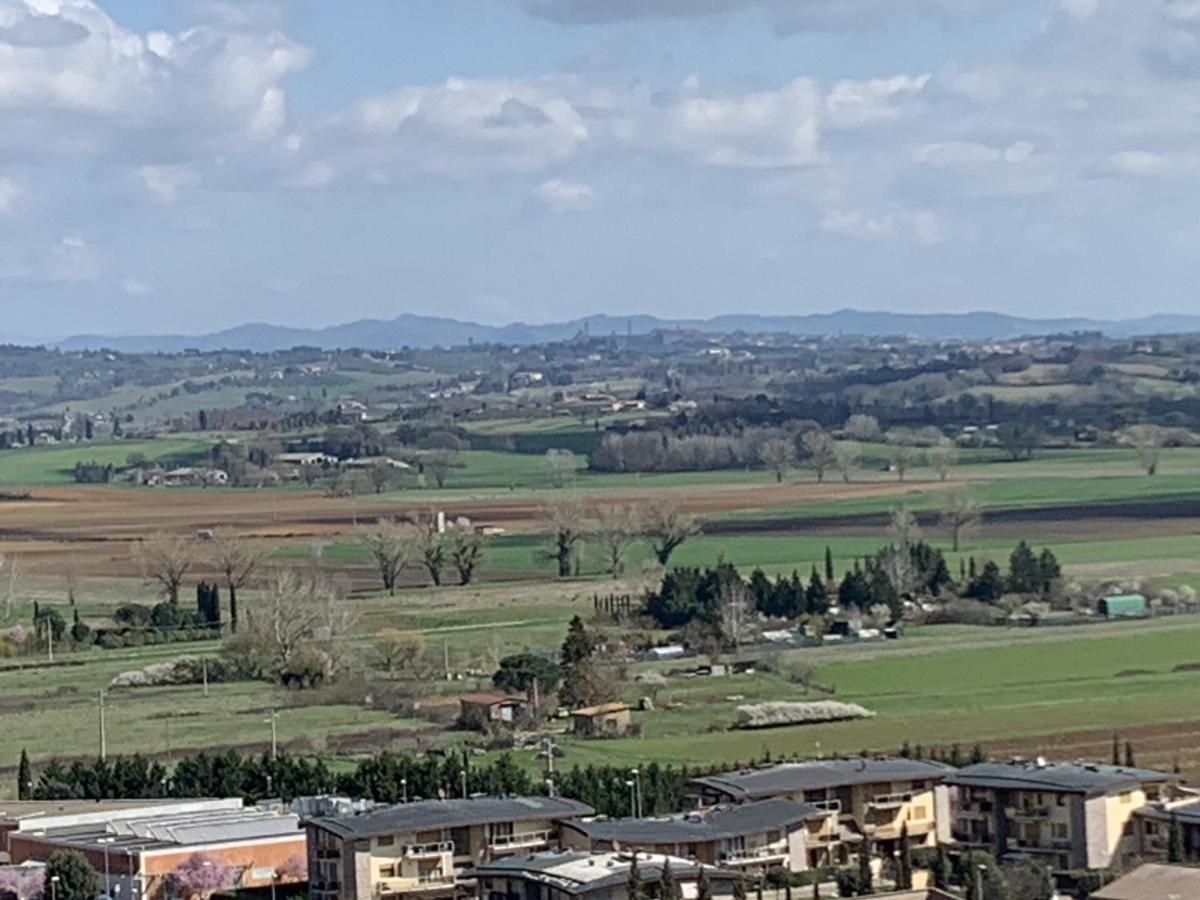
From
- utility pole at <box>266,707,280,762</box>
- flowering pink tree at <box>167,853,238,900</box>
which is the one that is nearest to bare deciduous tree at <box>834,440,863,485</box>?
utility pole at <box>266,707,280,762</box>

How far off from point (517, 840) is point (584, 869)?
3.42 m

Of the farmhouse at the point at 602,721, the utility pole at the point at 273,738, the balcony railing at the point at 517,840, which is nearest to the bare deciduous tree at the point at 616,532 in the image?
the utility pole at the point at 273,738

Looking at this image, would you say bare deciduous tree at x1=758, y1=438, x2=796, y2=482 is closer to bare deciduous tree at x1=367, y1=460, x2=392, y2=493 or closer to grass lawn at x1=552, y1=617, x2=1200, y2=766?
bare deciduous tree at x1=367, y1=460, x2=392, y2=493

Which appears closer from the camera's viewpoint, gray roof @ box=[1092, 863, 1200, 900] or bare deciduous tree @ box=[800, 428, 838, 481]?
gray roof @ box=[1092, 863, 1200, 900]

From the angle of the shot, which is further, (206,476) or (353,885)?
(206,476)

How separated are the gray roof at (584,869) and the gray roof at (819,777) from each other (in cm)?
396

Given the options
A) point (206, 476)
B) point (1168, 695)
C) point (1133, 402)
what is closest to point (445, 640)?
point (1168, 695)

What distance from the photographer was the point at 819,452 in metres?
114

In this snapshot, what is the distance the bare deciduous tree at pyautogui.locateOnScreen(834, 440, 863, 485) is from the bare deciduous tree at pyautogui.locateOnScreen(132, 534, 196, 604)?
32.9m

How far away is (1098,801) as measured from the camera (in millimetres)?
35312

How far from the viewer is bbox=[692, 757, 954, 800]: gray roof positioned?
3656 centimetres

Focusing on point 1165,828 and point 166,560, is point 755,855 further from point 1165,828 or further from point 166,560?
point 166,560

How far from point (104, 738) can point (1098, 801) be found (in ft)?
65.8

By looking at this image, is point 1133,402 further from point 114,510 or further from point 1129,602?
point 1129,602
